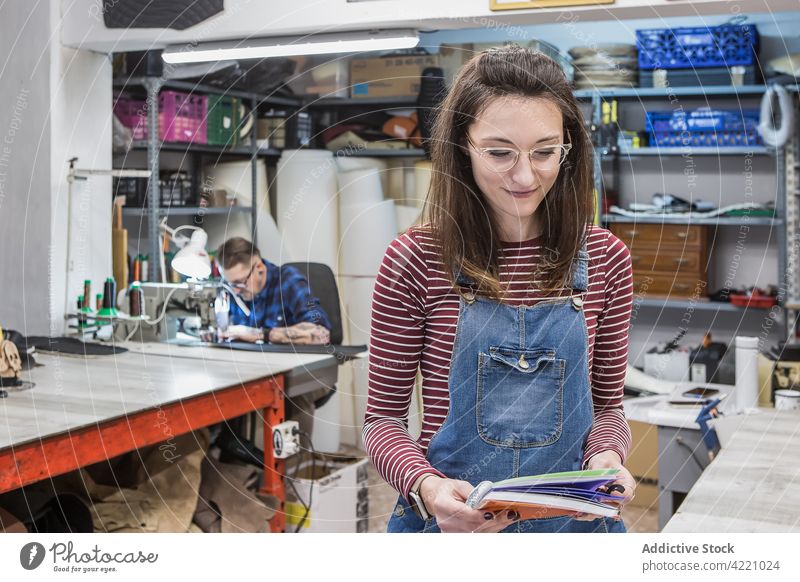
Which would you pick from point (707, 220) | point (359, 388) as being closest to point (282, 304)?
point (359, 388)

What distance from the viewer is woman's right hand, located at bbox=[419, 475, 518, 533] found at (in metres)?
1.00

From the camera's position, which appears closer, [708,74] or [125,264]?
[125,264]

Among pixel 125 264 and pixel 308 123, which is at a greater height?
pixel 308 123

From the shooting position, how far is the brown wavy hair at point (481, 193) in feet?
3.65

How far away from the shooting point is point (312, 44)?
99.4 inches

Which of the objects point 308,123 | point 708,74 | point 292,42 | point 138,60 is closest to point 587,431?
point 292,42

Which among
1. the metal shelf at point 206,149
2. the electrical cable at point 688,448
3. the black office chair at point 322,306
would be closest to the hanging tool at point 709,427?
the electrical cable at point 688,448

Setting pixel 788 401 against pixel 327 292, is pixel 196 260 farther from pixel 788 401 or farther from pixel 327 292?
pixel 788 401

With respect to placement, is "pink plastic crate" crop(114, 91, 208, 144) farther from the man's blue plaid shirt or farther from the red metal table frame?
the red metal table frame

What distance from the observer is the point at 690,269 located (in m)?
3.70

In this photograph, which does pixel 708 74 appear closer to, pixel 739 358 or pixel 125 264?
pixel 739 358

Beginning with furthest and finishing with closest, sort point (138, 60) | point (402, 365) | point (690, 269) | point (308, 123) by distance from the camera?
1. point (308, 123)
2. point (690, 269)
3. point (138, 60)
4. point (402, 365)
